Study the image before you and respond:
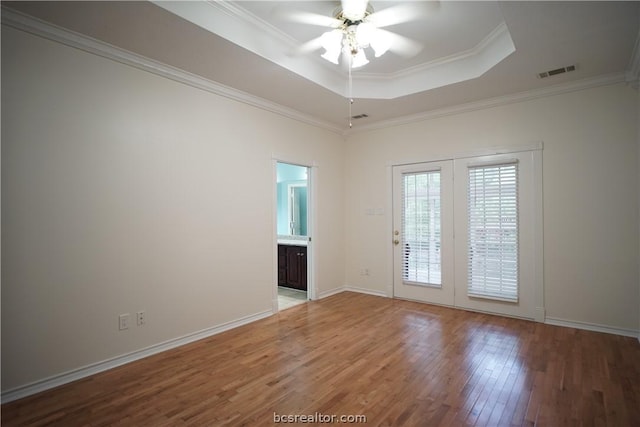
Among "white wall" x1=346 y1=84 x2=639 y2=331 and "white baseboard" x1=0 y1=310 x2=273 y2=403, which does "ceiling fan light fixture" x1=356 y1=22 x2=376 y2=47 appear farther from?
"white baseboard" x1=0 y1=310 x2=273 y2=403

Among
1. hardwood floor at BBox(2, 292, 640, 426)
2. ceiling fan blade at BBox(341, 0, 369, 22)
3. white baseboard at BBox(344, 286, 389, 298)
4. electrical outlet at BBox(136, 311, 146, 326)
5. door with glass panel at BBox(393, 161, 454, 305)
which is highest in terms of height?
ceiling fan blade at BBox(341, 0, 369, 22)

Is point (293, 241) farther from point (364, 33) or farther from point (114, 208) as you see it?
point (364, 33)

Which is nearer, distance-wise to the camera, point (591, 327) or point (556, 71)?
point (556, 71)

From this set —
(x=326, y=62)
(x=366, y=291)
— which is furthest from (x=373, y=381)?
(x=326, y=62)

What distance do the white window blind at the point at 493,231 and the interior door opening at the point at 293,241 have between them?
2.40 metres

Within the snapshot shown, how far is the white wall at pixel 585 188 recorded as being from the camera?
11.7ft

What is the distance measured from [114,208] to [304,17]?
2.39 metres

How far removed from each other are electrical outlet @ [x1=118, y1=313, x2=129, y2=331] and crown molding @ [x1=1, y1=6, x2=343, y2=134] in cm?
234

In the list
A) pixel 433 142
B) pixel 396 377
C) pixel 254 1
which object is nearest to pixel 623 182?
pixel 433 142

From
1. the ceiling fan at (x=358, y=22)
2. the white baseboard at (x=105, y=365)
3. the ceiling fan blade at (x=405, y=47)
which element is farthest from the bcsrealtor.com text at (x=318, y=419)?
the ceiling fan blade at (x=405, y=47)

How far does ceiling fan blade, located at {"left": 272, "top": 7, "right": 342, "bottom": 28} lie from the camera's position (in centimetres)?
279

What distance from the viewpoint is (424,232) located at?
494cm

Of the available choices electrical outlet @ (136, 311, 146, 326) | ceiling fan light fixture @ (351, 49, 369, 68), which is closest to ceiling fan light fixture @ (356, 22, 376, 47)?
ceiling fan light fixture @ (351, 49, 369, 68)

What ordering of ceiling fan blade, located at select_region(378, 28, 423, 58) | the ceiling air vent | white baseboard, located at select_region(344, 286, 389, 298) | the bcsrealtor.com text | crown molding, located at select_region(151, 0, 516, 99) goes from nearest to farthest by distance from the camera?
1. the bcsrealtor.com text
2. crown molding, located at select_region(151, 0, 516, 99)
3. ceiling fan blade, located at select_region(378, 28, 423, 58)
4. the ceiling air vent
5. white baseboard, located at select_region(344, 286, 389, 298)
